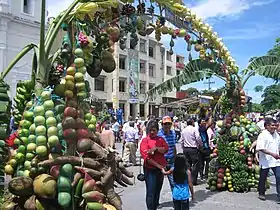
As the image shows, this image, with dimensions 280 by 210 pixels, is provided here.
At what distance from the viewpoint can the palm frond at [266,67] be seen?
9.28 m

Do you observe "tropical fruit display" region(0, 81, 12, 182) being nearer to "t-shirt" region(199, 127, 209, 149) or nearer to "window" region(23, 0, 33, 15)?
"t-shirt" region(199, 127, 209, 149)

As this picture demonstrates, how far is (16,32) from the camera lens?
75.4ft

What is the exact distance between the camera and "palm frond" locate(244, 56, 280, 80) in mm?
9281

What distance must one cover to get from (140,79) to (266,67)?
33.5 m

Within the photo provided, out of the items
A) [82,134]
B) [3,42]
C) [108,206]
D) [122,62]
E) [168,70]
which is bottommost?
[108,206]

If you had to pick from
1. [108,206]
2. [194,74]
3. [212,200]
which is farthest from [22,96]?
[194,74]

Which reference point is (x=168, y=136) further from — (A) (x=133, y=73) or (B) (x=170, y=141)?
(A) (x=133, y=73)

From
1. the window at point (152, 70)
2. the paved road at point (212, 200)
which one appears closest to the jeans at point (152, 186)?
the paved road at point (212, 200)

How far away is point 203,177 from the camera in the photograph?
10734mm

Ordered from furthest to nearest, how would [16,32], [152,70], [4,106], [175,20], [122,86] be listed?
1. [152,70]
2. [122,86]
3. [16,32]
4. [175,20]
5. [4,106]

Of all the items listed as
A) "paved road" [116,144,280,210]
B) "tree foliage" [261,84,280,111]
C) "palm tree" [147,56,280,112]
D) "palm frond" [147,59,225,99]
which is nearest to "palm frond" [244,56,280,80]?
"palm tree" [147,56,280,112]

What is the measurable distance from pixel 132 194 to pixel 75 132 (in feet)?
18.7

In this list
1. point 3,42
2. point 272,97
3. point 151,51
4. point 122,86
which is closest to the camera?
point 3,42

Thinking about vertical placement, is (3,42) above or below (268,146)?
above
